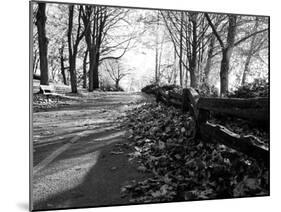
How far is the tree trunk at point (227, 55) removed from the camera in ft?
12.3

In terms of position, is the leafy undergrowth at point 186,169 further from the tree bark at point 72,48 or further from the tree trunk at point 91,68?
the tree bark at point 72,48

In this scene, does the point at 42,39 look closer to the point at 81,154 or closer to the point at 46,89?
the point at 46,89

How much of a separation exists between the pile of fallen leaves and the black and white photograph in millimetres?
11

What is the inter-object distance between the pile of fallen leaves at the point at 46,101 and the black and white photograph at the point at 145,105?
0.01 metres

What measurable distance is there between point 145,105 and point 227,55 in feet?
3.66

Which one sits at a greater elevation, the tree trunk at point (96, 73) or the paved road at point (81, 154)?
the tree trunk at point (96, 73)

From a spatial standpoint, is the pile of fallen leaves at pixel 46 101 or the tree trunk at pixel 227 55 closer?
the pile of fallen leaves at pixel 46 101

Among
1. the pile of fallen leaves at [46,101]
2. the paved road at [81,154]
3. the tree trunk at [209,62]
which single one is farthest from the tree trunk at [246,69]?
the pile of fallen leaves at [46,101]

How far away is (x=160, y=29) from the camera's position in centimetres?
368

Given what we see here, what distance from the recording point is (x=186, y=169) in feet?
11.3

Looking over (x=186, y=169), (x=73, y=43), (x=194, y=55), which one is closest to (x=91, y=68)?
(x=73, y=43)

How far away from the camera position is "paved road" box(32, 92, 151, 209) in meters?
3.13

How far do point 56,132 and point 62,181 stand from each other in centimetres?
50

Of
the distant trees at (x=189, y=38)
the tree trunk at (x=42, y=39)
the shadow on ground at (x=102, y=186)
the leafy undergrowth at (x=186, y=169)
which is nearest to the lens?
the shadow on ground at (x=102, y=186)
